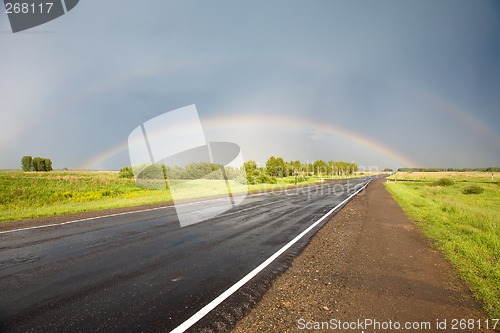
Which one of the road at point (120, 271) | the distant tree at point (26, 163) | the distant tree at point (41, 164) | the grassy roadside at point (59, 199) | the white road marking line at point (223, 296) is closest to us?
the white road marking line at point (223, 296)

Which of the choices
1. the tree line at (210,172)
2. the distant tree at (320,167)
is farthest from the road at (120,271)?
the distant tree at (320,167)

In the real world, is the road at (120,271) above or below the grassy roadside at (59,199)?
below

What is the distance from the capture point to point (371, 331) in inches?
134

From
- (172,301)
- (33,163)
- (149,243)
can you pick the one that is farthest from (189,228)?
(33,163)

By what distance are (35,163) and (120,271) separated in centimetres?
14732

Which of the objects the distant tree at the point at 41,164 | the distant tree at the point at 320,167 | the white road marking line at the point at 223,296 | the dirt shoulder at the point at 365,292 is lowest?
the dirt shoulder at the point at 365,292

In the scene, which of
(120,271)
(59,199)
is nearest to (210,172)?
(59,199)

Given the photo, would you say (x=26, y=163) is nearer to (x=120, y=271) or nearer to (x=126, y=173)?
(x=126, y=173)

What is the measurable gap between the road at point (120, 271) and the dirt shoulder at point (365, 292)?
43.4 inches

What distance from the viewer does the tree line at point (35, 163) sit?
111562 mm

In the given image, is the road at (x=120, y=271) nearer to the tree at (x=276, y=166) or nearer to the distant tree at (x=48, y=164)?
the tree at (x=276, y=166)

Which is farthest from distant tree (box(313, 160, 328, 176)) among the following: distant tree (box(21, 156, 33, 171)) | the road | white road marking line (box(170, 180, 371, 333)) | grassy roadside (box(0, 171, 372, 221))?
distant tree (box(21, 156, 33, 171))

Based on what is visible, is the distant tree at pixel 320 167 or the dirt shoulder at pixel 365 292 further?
the distant tree at pixel 320 167

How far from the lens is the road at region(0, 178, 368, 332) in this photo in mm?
3557
